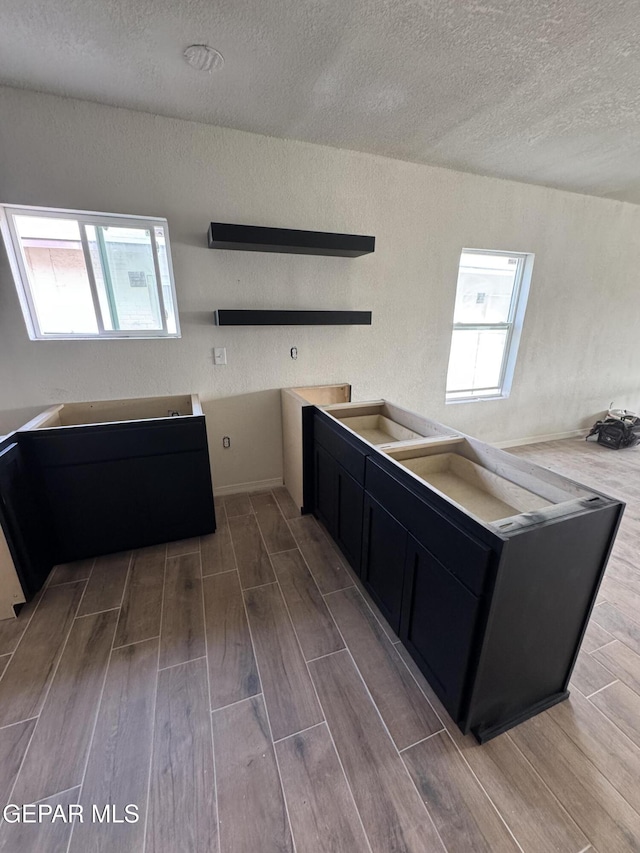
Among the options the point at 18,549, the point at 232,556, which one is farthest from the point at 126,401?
the point at 232,556

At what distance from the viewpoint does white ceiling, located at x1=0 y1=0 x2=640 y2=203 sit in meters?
1.35

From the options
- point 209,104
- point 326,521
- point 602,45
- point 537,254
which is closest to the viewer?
point 602,45

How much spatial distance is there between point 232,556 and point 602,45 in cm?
320

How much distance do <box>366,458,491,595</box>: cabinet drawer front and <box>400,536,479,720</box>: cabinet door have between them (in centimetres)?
4

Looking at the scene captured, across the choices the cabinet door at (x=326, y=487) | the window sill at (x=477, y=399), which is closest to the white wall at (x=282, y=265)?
the window sill at (x=477, y=399)

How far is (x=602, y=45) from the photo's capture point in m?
1.54

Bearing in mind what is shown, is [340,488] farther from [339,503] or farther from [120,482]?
[120,482]

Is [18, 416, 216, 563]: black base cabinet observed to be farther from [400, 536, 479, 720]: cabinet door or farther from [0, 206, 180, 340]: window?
[400, 536, 479, 720]: cabinet door

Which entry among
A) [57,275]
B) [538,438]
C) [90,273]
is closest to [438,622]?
[90,273]

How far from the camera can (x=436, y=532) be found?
1165 mm

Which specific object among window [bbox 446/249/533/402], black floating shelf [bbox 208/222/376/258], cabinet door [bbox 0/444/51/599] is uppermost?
black floating shelf [bbox 208/222/376/258]

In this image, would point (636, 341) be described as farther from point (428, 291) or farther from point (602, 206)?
point (428, 291)

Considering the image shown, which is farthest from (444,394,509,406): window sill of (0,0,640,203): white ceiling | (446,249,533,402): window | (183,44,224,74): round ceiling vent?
(183,44,224,74): round ceiling vent

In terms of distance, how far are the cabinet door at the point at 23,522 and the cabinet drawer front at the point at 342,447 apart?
163 centimetres
